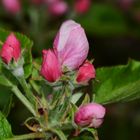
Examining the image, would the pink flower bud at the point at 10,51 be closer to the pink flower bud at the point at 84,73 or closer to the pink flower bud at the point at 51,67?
the pink flower bud at the point at 51,67

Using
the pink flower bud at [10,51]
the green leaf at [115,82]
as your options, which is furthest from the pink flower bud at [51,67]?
the green leaf at [115,82]

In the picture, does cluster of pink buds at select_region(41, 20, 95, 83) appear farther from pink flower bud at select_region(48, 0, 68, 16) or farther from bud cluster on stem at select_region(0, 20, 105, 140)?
pink flower bud at select_region(48, 0, 68, 16)

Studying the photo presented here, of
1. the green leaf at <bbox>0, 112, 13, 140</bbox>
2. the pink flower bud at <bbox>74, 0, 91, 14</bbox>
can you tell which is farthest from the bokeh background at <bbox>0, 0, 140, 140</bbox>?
the green leaf at <bbox>0, 112, 13, 140</bbox>

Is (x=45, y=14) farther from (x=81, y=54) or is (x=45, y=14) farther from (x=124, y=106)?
(x=81, y=54)

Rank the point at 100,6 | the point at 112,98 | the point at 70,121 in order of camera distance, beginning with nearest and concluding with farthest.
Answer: the point at 70,121 → the point at 112,98 → the point at 100,6

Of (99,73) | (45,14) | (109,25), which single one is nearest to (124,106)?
(109,25)

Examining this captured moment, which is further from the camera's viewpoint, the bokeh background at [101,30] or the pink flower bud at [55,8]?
the pink flower bud at [55,8]

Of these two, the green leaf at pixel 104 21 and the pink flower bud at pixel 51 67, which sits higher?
the pink flower bud at pixel 51 67
